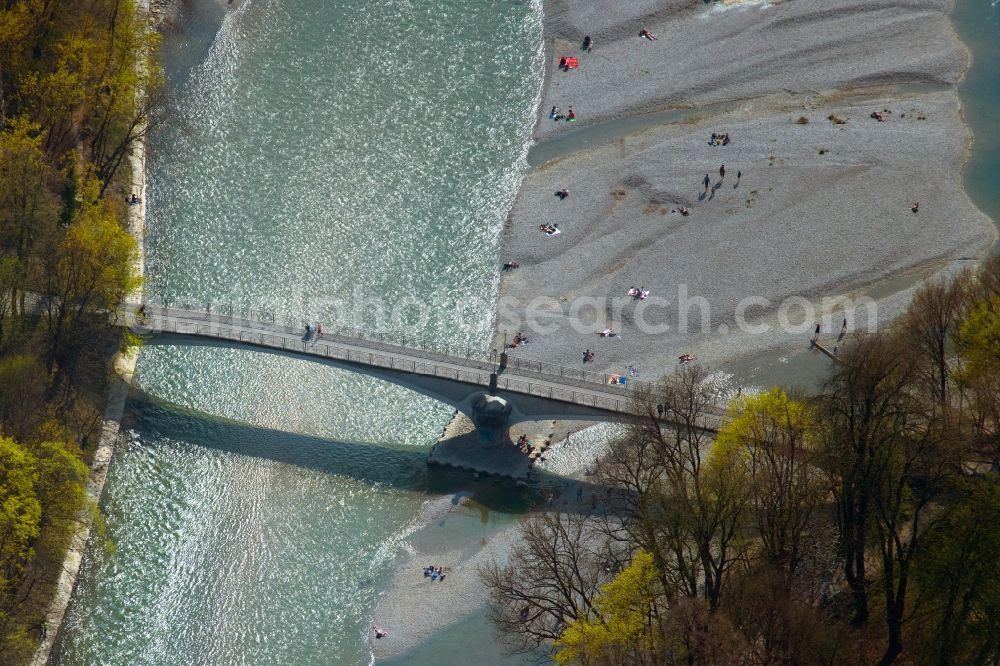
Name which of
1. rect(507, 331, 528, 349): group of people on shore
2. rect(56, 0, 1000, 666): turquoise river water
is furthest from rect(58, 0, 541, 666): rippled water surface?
rect(507, 331, 528, 349): group of people on shore

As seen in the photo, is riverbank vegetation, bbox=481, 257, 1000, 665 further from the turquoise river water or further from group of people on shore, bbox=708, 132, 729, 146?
group of people on shore, bbox=708, 132, 729, 146

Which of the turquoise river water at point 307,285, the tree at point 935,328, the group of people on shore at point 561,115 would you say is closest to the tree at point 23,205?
the turquoise river water at point 307,285

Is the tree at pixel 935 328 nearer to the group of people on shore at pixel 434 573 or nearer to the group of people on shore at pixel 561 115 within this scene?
the group of people on shore at pixel 434 573

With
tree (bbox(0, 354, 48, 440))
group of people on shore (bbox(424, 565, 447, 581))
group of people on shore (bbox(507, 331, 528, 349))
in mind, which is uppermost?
group of people on shore (bbox(507, 331, 528, 349))

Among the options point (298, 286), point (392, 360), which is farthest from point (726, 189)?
point (298, 286)

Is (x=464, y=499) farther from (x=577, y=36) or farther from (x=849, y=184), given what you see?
(x=577, y=36)

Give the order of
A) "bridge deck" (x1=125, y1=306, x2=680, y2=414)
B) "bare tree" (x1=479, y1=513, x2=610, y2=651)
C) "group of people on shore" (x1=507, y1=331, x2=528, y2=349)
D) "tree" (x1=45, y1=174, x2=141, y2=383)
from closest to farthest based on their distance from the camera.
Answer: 1. "bare tree" (x1=479, y1=513, x2=610, y2=651)
2. "bridge deck" (x1=125, y1=306, x2=680, y2=414)
3. "tree" (x1=45, y1=174, x2=141, y2=383)
4. "group of people on shore" (x1=507, y1=331, x2=528, y2=349)
